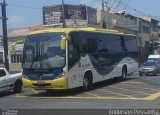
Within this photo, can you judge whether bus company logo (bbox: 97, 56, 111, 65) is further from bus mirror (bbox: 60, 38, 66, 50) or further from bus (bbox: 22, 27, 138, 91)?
bus mirror (bbox: 60, 38, 66, 50)

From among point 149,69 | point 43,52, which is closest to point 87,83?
point 43,52

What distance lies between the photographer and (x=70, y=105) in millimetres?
16984

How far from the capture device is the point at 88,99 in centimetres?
1919

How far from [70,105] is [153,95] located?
4.82 metres

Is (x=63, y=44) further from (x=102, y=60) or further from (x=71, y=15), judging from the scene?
(x=71, y=15)

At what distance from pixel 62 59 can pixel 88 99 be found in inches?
104

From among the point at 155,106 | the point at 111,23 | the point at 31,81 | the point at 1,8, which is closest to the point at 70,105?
the point at 155,106

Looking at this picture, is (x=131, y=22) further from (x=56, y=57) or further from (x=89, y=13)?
(x=56, y=57)

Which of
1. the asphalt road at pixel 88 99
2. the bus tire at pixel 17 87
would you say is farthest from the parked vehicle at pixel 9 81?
the asphalt road at pixel 88 99

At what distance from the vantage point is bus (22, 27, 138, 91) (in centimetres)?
2081

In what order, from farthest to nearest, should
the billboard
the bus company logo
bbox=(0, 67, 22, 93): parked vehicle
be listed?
the billboard
the bus company logo
bbox=(0, 67, 22, 93): parked vehicle

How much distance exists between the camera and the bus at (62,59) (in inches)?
819

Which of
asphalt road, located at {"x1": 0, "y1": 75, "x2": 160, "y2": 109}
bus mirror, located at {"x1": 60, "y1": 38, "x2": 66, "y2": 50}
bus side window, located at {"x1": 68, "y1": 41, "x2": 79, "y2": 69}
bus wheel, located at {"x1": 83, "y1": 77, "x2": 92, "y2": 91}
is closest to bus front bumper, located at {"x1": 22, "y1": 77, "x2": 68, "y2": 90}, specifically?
asphalt road, located at {"x1": 0, "y1": 75, "x2": 160, "y2": 109}

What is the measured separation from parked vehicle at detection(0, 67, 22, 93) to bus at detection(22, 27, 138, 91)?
1.23 m
